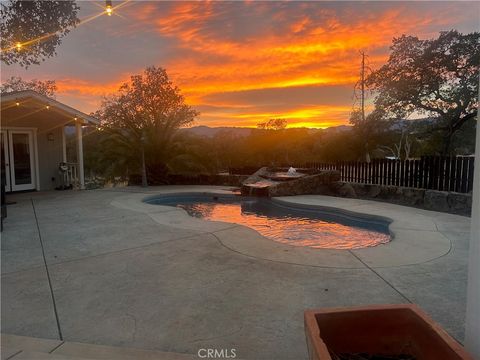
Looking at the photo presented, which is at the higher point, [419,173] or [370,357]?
[419,173]

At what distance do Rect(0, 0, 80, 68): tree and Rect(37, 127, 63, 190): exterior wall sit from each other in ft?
8.88

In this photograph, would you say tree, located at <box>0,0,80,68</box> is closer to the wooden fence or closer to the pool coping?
the pool coping

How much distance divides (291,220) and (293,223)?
1.16 feet

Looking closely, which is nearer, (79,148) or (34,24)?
(34,24)

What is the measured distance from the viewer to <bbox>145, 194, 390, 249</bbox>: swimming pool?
609cm

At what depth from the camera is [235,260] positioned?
415 centimetres

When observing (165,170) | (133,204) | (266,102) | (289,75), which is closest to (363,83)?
(266,102)

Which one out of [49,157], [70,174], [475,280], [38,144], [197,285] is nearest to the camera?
[475,280]

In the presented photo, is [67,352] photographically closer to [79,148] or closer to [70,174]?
[79,148]

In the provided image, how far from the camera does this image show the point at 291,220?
26.0ft

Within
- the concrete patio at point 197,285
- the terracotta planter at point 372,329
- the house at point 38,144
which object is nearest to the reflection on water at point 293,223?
the concrete patio at point 197,285

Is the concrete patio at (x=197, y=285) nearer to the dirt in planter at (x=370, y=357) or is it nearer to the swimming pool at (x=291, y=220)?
the dirt in planter at (x=370, y=357)

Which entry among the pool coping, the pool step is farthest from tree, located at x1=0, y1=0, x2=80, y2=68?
the pool step

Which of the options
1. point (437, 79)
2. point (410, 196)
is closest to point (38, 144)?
point (410, 196)
